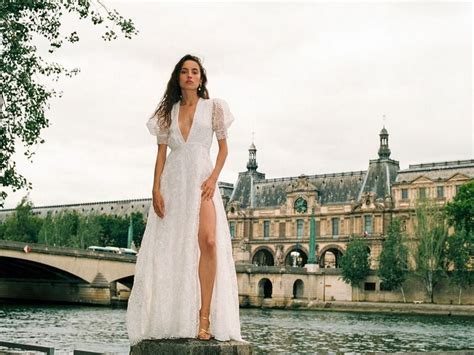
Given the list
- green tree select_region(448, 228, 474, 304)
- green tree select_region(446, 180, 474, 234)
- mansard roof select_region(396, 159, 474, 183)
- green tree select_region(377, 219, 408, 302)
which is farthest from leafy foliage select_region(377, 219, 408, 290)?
mansard roof select_region(396, 159, 474, 183)

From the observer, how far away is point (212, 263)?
7266mm

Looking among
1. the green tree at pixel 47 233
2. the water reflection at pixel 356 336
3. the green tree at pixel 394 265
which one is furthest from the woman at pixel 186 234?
the green tree at pixel 47 233

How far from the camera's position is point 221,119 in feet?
25.1

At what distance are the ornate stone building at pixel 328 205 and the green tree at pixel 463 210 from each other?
12.7 metres

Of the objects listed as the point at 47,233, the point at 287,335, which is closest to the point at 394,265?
the point at 287,335

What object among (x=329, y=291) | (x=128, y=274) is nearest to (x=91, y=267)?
(x=128, y=274)

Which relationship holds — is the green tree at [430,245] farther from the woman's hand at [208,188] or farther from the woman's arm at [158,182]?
the woman's hand at [208,188]

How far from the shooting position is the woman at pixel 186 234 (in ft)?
23.8

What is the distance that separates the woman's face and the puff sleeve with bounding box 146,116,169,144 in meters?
0.43

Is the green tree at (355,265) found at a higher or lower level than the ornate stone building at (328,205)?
lower

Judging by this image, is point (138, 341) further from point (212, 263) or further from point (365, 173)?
point (365, 173)

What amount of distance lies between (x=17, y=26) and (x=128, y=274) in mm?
57959

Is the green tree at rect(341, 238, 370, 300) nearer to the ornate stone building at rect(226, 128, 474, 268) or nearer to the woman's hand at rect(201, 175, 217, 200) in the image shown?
the ornate stone building at rect(226, 128, 474, 268)

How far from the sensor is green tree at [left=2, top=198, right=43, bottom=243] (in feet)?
362
